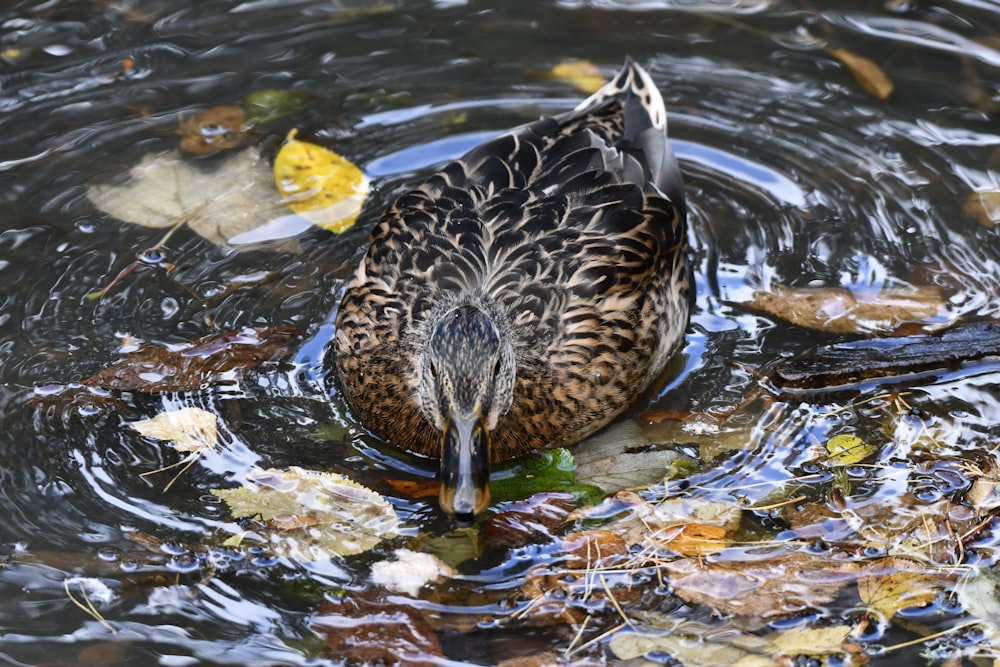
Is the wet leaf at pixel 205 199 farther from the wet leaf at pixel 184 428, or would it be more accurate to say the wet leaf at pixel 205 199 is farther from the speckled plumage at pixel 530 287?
the wet leaf at pixel 184 428

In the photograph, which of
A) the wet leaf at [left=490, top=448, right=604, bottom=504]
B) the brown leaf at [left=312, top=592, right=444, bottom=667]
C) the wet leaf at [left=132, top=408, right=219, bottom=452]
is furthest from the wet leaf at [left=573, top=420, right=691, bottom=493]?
the wet leaf at [left=132, top=408, right=219, bottom=452]

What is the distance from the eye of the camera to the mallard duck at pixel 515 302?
6.13 metres

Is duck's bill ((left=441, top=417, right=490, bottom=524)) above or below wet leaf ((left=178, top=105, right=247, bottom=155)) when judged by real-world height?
below

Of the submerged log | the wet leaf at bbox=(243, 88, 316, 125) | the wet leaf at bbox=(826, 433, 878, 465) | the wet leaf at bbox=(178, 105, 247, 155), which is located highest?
the wet leaf at bbox=(243, 88, 316, 125)

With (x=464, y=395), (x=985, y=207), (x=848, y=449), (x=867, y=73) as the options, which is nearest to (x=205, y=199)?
(x=464, y=395)

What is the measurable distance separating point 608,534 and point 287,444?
1.69m

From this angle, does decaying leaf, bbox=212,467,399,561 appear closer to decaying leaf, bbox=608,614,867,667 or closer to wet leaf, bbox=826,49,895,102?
decaying leaf, bbox=608,614,867,667

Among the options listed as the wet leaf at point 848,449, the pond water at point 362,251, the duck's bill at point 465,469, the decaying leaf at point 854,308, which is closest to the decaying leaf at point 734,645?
the pond water at point 362,251

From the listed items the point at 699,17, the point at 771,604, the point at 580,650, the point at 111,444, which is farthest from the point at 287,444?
the point at 699,17

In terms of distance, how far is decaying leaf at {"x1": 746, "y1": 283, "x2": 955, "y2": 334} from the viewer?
7266 mm

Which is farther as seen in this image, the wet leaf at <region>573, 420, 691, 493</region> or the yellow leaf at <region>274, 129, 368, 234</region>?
the yellow leaf at <region>274, 129, 368, 234</region>

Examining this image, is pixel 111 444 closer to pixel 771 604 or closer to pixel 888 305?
pixel 771 604

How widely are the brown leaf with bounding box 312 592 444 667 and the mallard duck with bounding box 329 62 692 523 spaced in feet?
2.56

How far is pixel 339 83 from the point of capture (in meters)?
9.00
